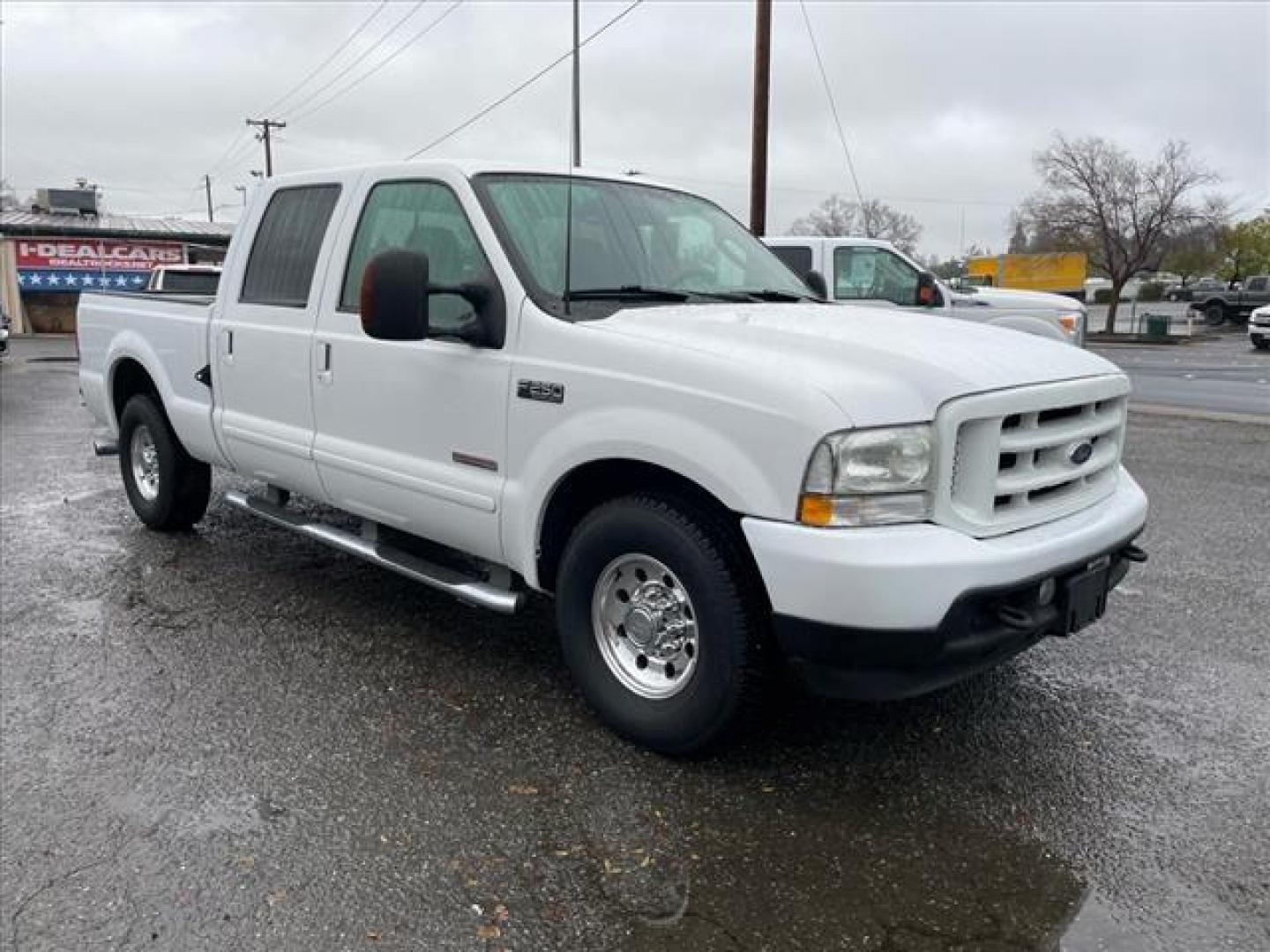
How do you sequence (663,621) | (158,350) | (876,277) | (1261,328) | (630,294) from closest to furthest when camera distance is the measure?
1. (663,621)
2. (630,294)
3. (158,350)
4. (876,277)
5. (1261,328)

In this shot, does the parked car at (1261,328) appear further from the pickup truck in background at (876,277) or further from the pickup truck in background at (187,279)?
the pickup truck in background at (187,279)

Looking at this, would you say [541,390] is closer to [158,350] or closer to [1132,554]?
[1132,554]

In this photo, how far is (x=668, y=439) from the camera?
3178 millimetres

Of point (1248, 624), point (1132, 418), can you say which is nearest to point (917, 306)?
point (1132, 418)

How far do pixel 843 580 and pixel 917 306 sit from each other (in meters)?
8.65

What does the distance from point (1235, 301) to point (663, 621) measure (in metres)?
49.0

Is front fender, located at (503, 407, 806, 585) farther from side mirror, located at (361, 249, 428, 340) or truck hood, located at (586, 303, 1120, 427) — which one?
side mirror, located at (361, 249, 428, 340)

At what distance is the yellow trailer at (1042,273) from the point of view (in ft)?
149

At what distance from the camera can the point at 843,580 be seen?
9.25ft

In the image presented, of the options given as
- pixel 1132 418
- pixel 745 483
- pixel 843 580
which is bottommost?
pixel 1132 418

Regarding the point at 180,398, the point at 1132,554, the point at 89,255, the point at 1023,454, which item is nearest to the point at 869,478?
the point at 1023,454

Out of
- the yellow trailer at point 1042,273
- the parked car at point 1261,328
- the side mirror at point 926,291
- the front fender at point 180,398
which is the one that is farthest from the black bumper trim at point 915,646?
the yellow trailer at point 1042,273

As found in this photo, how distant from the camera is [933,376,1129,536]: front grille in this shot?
2.97 meters

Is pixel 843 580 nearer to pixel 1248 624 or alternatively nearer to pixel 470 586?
pixel 470 586
